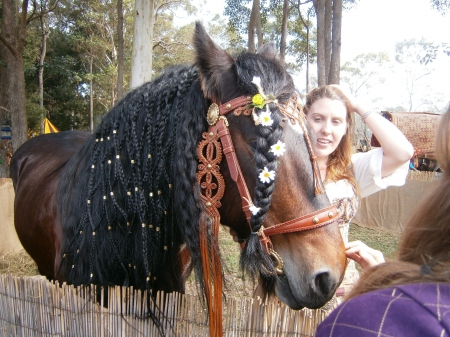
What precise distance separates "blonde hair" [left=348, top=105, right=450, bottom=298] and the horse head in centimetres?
58

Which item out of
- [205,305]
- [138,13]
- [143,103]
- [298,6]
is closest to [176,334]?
A: [205,305]

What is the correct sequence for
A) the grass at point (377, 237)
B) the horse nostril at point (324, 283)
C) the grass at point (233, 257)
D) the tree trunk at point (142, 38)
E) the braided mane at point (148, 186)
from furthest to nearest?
the grass at point (377, 237) < the tree trunk at point (142, 38) < the grass at point (233, 257) < the braided mane at point (148, 186) < the horse nostril at point (324, 283)

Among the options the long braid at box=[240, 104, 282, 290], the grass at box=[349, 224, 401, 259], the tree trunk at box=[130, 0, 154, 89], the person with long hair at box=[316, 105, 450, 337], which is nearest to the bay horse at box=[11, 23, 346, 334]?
the long braid at box=[240, 104, 282, 290]

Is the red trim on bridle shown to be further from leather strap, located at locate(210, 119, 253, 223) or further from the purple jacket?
the purple jacket

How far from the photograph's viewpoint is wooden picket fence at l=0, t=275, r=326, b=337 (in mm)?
1588

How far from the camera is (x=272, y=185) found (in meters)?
1.40

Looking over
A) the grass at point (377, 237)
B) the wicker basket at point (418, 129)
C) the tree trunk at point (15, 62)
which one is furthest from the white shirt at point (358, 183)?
the tree trunk at point (15, 62)

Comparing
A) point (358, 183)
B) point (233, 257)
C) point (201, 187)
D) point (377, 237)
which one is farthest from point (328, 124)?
point (377, 237)

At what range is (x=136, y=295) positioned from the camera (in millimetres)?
1730

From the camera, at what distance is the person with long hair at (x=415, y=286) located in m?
0.60

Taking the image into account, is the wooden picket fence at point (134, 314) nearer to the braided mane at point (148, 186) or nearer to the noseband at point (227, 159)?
the braided mane at point (148, 186)

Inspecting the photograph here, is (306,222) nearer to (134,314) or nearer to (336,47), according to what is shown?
(134,314)

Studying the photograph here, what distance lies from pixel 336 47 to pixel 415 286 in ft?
33.9

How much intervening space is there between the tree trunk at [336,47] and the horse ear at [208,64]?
29.1 feet
